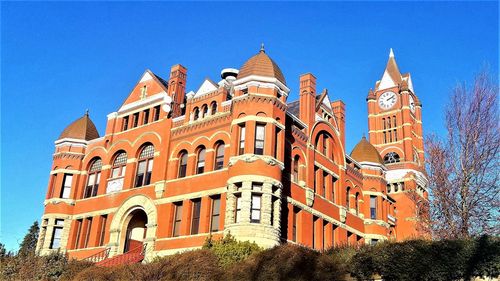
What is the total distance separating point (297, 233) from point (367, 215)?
11723 millimetres

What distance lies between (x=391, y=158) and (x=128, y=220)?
119ft

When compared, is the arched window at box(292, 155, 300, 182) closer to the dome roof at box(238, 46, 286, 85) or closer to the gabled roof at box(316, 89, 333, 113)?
the dome roof at box(238, 46, 286, 85)

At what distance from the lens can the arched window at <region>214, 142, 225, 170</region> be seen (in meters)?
35.6

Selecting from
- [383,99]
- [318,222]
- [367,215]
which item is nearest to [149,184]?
[318,222]

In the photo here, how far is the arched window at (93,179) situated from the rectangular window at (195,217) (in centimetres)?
1083

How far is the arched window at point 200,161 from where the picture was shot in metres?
36.6

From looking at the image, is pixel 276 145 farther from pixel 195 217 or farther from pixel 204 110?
pixel 195 217

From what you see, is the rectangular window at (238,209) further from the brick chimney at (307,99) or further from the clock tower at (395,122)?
the clock tower at (395,122)

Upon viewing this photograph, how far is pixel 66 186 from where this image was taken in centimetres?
4384

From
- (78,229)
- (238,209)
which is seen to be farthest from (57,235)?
(238,209)

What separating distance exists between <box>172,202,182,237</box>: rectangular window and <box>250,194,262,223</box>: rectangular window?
6566 mm

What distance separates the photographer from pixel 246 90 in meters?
35.4

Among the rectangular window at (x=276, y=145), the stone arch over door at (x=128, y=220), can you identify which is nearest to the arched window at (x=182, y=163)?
the stone arch over door at (x=128, y=220)

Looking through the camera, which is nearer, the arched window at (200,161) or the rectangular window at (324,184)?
the arched window at (200,161)
